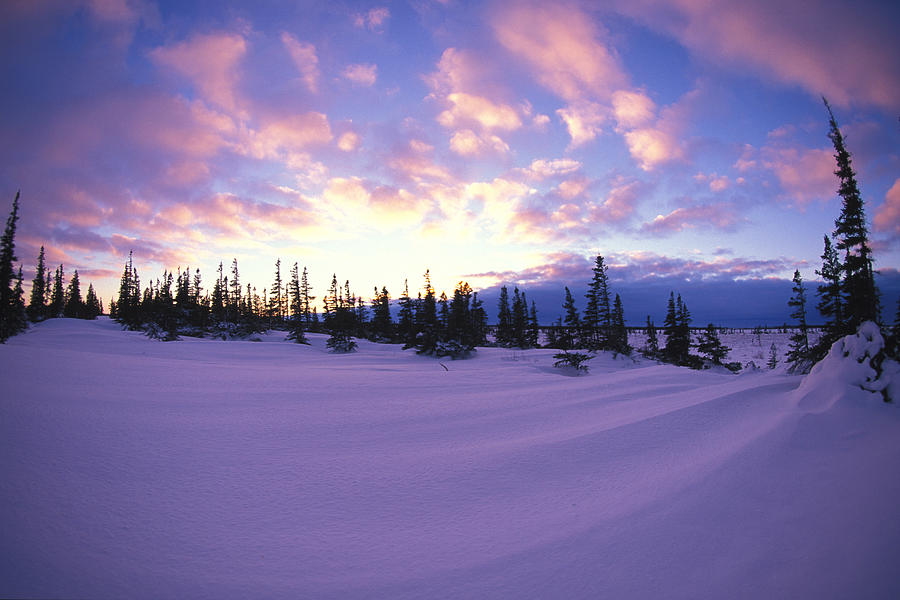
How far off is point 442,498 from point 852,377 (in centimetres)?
621

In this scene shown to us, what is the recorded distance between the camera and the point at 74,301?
61344mm

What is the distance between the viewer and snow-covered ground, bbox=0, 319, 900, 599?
2.13 m

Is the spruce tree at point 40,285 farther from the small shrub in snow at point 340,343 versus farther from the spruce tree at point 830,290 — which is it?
the spruce tree at point 830,290

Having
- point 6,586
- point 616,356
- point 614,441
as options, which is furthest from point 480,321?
point 6,586

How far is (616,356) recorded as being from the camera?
22.3 meters

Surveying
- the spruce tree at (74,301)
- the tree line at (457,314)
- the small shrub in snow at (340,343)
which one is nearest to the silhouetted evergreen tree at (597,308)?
the tree line at (457,314)

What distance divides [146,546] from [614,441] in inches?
188

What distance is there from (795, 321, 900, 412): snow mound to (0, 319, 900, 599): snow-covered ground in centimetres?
7

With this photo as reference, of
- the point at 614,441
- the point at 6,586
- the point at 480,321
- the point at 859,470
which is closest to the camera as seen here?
the point at 6,586

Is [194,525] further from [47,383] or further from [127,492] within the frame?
[47,383]

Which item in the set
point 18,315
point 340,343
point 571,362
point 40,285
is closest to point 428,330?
point 340,343

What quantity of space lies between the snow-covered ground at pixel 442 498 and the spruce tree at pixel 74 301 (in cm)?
7559

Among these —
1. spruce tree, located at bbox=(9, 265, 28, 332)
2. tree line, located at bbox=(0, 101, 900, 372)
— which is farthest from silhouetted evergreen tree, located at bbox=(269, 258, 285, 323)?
spruce tree, located at bbox=(9, 265, 28, 332)

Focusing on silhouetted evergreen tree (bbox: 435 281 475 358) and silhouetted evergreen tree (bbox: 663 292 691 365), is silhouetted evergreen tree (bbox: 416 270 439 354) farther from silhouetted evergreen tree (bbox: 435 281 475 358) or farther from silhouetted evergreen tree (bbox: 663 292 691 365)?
silhouetted evergreen tree (bbox: 663 292 691 365)
